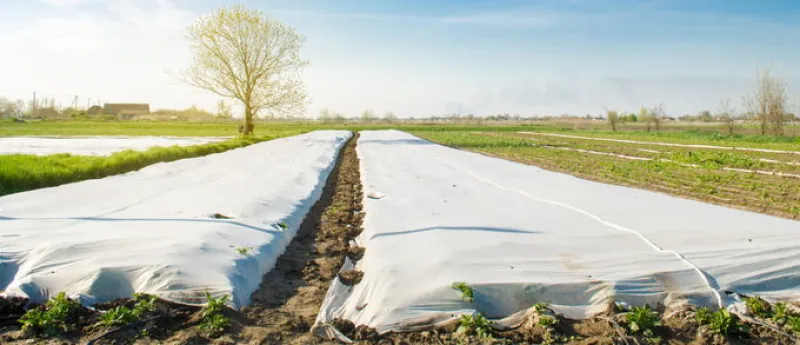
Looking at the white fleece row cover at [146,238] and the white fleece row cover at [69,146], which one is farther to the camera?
the white fleece row cover at [69,146]

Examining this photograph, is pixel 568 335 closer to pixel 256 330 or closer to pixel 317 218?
pixel 256 330

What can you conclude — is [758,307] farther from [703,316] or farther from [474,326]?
[474,326]

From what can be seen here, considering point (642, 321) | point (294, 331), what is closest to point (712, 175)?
point (642, 321)

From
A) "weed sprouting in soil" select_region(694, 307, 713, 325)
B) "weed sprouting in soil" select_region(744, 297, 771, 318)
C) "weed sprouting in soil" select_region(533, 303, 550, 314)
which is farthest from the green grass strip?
"weed sprouting in soil" select_region(744, 297, 771, 318)

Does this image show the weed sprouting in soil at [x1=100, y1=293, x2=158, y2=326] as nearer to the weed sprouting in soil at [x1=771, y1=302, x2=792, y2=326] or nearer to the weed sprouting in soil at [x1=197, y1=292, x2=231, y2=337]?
the weed sprouting in soil at [x1=197, y1=292, x2=231, y2=337]

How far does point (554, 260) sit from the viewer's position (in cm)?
493

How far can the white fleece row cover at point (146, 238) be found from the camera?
14.2 ft

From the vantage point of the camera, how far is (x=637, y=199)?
8539 mm

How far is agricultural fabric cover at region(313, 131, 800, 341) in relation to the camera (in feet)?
13.5

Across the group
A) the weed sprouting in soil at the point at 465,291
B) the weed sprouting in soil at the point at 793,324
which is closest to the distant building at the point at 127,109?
the weed sprouting in soil at the point at 465,291

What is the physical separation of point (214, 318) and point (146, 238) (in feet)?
6.27

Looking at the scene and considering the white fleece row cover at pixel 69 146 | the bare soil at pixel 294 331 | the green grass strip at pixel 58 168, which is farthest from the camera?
the white fleece row cover at pixel 69 146

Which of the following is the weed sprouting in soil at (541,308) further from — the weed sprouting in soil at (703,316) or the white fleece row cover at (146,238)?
the white fleece row cover at (146,238)

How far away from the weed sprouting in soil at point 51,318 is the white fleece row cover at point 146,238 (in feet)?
0.52
